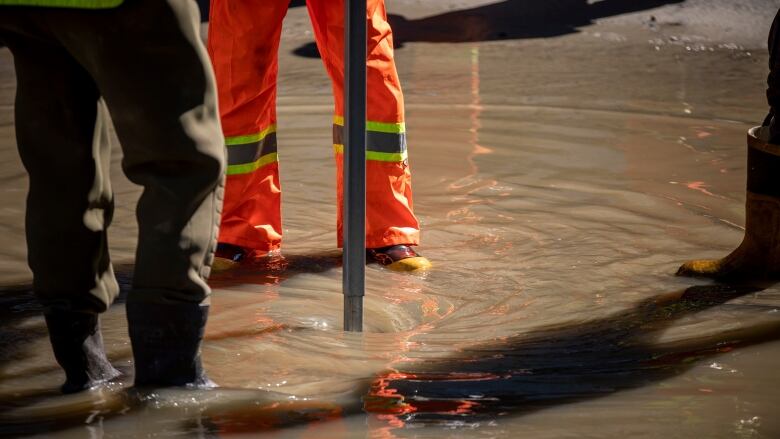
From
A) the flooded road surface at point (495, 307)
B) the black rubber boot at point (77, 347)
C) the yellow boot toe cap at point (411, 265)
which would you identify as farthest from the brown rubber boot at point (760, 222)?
the black rubber boot at point (77, 347)

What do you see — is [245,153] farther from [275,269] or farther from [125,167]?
[125,167]

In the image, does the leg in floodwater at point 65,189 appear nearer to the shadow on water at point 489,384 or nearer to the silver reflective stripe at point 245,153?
the shadow on water at point 489,384

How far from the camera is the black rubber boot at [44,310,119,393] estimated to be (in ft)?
7.22

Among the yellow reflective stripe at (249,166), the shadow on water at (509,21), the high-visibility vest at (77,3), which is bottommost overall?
the yellow reflective stripe at (249,166)

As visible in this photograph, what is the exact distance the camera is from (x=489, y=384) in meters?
2.31

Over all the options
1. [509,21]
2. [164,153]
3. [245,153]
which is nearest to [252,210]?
[245,153]

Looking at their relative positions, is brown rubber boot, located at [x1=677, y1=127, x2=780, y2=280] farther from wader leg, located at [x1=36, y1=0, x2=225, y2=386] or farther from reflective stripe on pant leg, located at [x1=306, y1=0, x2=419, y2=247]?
wader leg, located at [x1=36, y1=0, x2=225, y2=386]

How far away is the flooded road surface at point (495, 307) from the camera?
211 centimetres

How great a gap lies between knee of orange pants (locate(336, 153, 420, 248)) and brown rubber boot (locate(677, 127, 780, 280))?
89cm

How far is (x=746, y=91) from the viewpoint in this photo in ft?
20.5

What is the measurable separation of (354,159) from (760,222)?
118cm

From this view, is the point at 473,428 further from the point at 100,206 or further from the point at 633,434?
the point at 100,206

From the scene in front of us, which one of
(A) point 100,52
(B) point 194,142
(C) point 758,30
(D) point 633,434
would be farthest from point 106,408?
(C) point 758,30

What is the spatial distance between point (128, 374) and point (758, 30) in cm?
700
